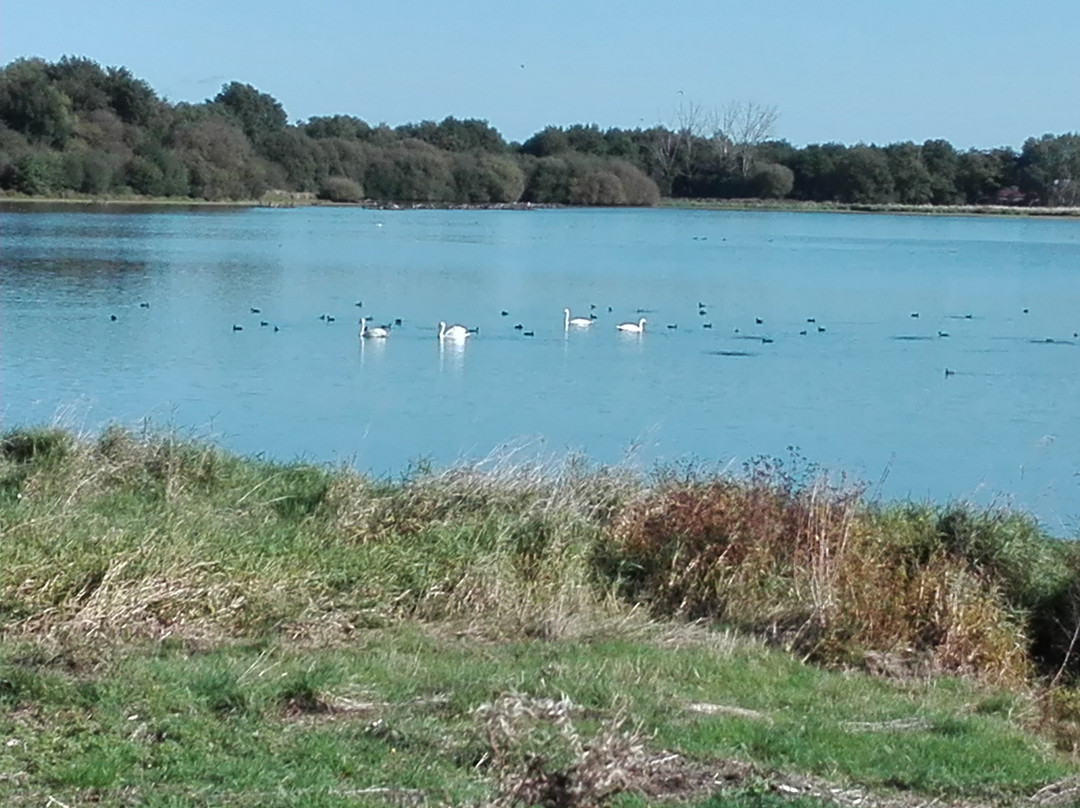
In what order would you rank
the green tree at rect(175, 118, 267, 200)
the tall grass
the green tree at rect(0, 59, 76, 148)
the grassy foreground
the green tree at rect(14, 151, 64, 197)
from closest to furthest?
the grassy foreground → the tall grass → the green tree at rect(14, 151, 64, 197) → the green tree at rect(0, 59, 76, 148) → the green tree at rect(175, 118, 267, 200)

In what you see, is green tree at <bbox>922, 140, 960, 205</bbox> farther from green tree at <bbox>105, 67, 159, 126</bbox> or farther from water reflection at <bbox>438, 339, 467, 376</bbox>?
water reflection at <bbox>438, 339, 467, 376</bbox>

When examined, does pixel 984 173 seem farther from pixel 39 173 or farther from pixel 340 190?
pixel 39 173

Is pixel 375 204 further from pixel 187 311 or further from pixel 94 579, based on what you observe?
pixel 94 579

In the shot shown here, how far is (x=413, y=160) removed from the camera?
10381 cm

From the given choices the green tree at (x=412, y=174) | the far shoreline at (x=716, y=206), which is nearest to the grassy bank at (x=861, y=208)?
the far shoreline at (x=716, y=206)

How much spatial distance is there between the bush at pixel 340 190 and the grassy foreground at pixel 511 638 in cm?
9107

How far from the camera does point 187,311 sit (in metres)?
32.1

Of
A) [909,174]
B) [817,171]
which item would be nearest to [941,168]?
[909,174]

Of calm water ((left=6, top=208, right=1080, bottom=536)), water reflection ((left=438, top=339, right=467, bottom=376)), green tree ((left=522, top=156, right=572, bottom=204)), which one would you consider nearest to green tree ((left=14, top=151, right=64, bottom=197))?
calm water ((left=6, top=208, right=1080, bottom=536))

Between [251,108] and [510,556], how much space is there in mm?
104351

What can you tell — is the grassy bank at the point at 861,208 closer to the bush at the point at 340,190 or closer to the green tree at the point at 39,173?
the bush at the point at 340,190

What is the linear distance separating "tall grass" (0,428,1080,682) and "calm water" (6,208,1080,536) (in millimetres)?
2633

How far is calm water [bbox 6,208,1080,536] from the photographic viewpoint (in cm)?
1800

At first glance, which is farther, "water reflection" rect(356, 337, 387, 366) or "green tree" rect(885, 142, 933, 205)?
"green tree" rect(885, 142, 933, 205)
